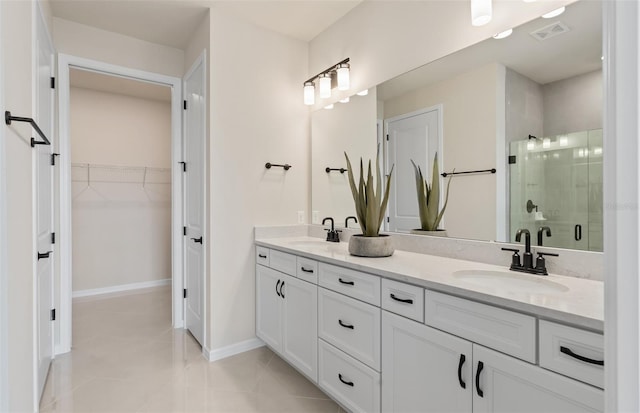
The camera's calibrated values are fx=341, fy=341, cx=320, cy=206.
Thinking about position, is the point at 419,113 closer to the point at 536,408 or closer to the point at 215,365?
the point at 536,408

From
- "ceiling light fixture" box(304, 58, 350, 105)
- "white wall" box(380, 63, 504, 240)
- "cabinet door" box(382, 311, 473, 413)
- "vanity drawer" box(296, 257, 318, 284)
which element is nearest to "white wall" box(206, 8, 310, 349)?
"ceiling light fixture" box(304, 58, 350, 105)

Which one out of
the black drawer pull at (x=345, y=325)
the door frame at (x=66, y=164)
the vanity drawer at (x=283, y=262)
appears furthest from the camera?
the door frame at (x=66, y=164)

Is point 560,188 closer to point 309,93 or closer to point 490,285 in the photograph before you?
point 490,285

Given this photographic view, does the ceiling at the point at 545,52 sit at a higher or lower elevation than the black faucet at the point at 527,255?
higher

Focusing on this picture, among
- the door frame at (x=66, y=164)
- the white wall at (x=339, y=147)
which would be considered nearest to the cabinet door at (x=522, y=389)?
the white wall at (x=339, y=147)

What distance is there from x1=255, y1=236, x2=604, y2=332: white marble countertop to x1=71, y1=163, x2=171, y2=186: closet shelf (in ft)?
10.5

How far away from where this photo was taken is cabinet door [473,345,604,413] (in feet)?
3.07

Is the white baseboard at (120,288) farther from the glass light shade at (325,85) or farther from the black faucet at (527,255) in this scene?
the black faucet at (527,255)

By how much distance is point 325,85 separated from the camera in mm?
2688

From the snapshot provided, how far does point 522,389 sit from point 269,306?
1.76m

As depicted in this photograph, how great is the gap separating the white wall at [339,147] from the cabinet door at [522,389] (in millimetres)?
1466

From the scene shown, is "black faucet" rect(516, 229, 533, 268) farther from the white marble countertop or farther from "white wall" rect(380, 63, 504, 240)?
"white wall" rect(380, 63, 504, 240)

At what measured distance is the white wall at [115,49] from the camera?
8.85ft

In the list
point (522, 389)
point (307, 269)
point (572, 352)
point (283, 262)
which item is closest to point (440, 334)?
point (522, 389)
